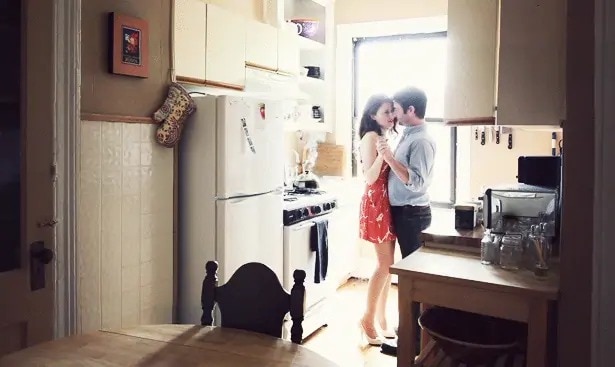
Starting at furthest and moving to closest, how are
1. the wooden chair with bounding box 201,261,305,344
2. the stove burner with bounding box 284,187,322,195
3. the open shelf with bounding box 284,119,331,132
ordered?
the open shelf with bounding box 284,119,331,132 < the stove burner with bounding box 284,187,322,195 < the wooden chair with bounding box 201,261,305,344

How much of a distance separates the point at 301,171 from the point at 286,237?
1.47 metres

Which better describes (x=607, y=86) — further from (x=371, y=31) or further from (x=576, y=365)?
(x=371, y=31)

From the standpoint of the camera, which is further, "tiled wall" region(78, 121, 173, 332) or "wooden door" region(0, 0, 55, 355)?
"tiled wall" region(78, 121, 173, 332)

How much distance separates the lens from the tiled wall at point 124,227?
98.7 inches

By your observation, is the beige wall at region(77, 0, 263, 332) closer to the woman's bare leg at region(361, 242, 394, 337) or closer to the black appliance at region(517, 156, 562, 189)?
the woman's bare leg at region(361, 242, 394, 337)

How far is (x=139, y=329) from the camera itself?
1682mm

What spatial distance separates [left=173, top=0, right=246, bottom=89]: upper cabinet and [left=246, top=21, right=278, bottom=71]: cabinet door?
7 centimetres

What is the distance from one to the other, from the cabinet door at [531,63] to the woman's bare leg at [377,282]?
141cm

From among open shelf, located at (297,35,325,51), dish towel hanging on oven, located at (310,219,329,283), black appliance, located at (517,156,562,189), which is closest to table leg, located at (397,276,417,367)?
black appliance, located at (517,156,562,189)

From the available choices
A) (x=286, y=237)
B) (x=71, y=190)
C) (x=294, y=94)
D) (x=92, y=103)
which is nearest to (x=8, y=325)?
(x=71, y=190)

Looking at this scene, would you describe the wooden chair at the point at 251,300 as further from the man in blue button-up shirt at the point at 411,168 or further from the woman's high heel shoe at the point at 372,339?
the woman's high heel shoe at the point at 372,339

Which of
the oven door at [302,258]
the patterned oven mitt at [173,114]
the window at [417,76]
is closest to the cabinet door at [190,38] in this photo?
the patterned oven mitt at [173,114]

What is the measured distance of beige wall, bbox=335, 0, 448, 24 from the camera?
183 inches

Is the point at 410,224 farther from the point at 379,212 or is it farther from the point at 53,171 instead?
the point at 53,171
